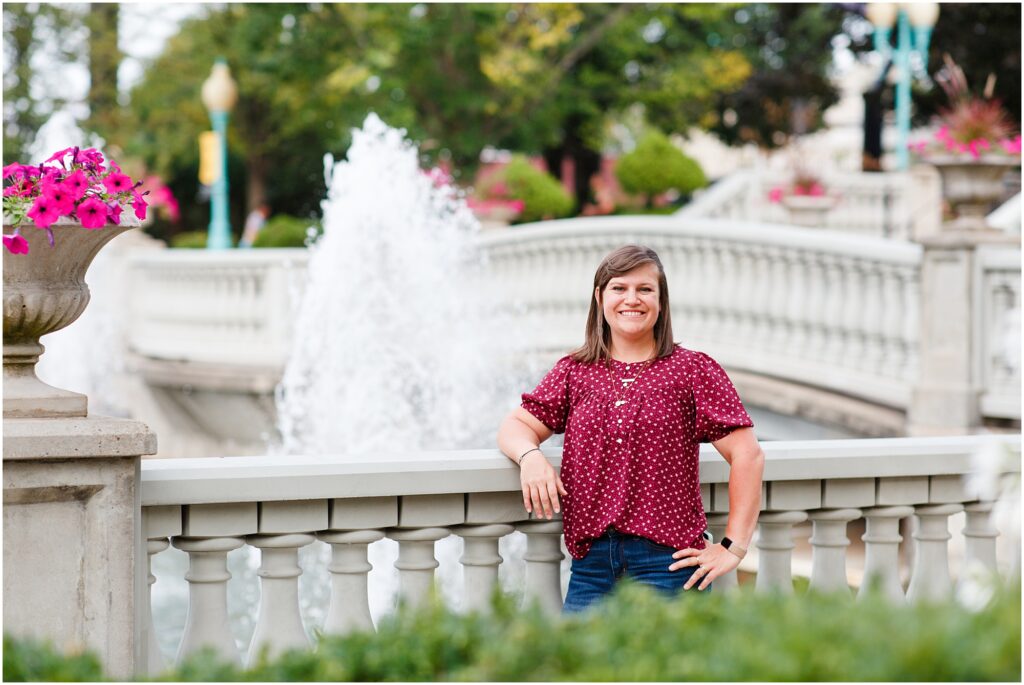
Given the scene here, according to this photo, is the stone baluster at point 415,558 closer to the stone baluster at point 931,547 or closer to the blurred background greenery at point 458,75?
the stone baluster at point 931,547

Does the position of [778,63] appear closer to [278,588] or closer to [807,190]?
[807,190]

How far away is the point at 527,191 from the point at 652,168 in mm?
2365

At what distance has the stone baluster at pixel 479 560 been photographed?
388 centimetres

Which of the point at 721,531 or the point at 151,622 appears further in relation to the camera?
the point at 721,531

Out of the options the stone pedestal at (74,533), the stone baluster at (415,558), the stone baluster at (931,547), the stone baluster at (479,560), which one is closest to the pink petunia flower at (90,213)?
the stone pedestal at (74,533)

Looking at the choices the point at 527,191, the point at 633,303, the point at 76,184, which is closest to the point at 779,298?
the point at 633,303

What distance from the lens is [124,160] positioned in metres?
27.8

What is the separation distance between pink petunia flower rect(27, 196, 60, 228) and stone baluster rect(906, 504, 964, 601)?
256 centimetres

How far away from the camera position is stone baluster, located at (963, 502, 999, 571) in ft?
13.9

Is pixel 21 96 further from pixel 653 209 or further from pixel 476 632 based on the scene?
pixel 476 632

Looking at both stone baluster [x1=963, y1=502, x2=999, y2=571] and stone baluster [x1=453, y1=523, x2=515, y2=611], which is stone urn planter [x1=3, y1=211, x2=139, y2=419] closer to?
stone baluster [x1=453, y1=523, x2=515, y2=611]

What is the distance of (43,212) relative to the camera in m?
3.36

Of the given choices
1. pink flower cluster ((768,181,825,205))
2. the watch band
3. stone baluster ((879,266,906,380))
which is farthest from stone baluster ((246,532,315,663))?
pink flower cluster ((768,181,825,205))

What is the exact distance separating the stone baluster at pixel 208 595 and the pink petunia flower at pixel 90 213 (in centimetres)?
85
